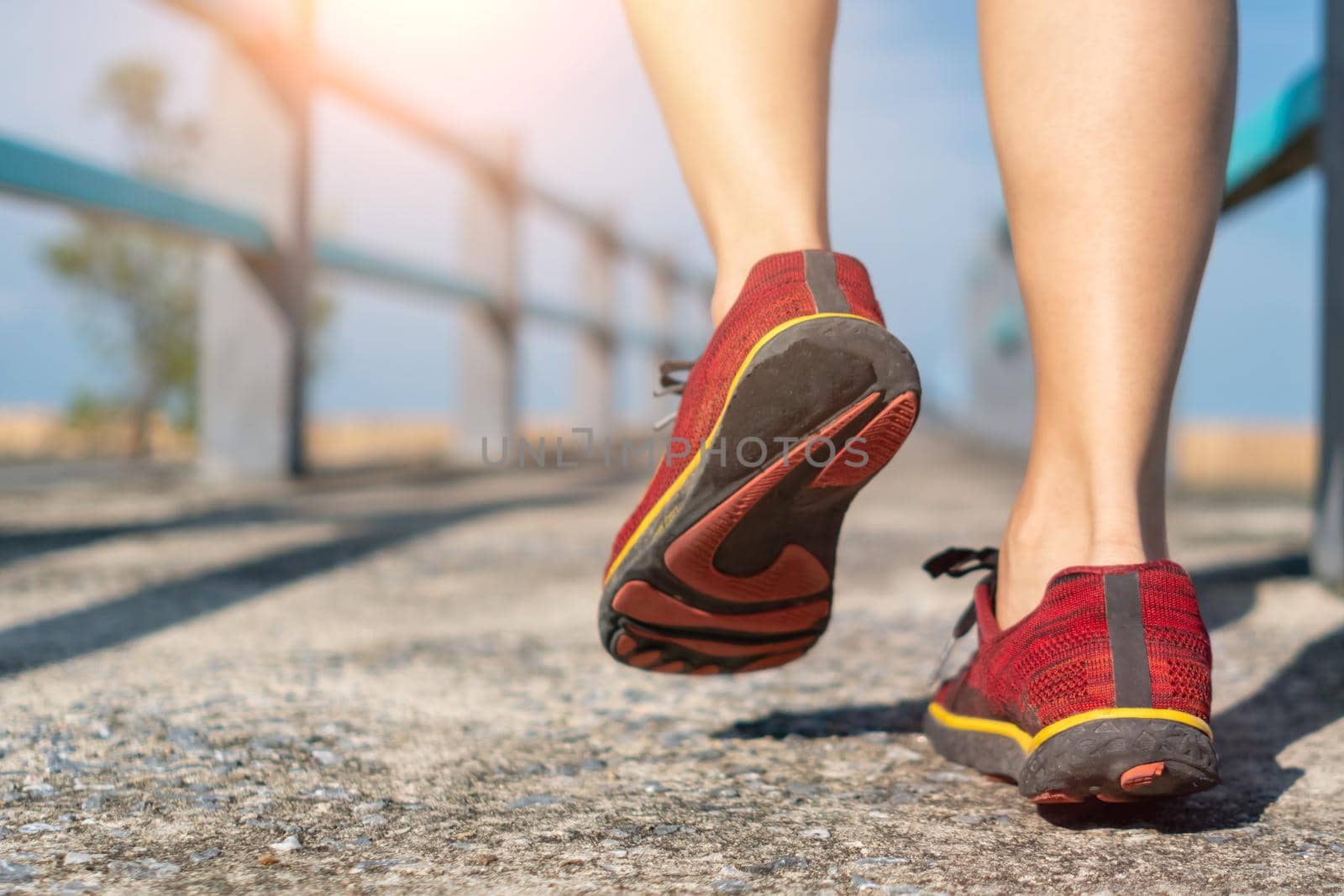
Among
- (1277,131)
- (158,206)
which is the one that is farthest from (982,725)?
(158,206)

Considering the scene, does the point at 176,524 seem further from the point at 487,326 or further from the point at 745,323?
the point at 487,326

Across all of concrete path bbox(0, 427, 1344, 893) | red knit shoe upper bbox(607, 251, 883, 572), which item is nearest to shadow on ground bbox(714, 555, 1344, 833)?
concrete path bbox(0, 427, 1344, 893)

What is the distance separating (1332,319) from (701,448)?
134cm

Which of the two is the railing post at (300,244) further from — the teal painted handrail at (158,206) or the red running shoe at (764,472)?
the red running shoe at (764,472)

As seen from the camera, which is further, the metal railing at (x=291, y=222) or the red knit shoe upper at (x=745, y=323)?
the metal railing at (x=291, y=222)

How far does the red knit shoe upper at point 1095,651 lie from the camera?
0.67 metres

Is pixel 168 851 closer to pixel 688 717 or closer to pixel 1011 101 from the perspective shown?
pixel 688 717

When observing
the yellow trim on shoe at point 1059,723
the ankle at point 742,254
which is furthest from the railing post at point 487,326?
the yellow trim on shoe at point 1059,723

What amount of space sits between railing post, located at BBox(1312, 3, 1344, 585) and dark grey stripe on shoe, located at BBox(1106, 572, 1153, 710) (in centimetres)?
113

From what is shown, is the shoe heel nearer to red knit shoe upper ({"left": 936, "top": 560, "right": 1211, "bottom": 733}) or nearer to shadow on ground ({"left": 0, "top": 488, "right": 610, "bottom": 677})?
red knit shoe upper ({"left": 936, "top": 560, "right": 1211, "bottom": 733})

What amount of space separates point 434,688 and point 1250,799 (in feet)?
2.41

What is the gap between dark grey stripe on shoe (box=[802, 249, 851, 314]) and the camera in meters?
0.77

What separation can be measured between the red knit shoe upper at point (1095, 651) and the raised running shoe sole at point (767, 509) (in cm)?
16

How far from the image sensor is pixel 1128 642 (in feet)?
2.23
